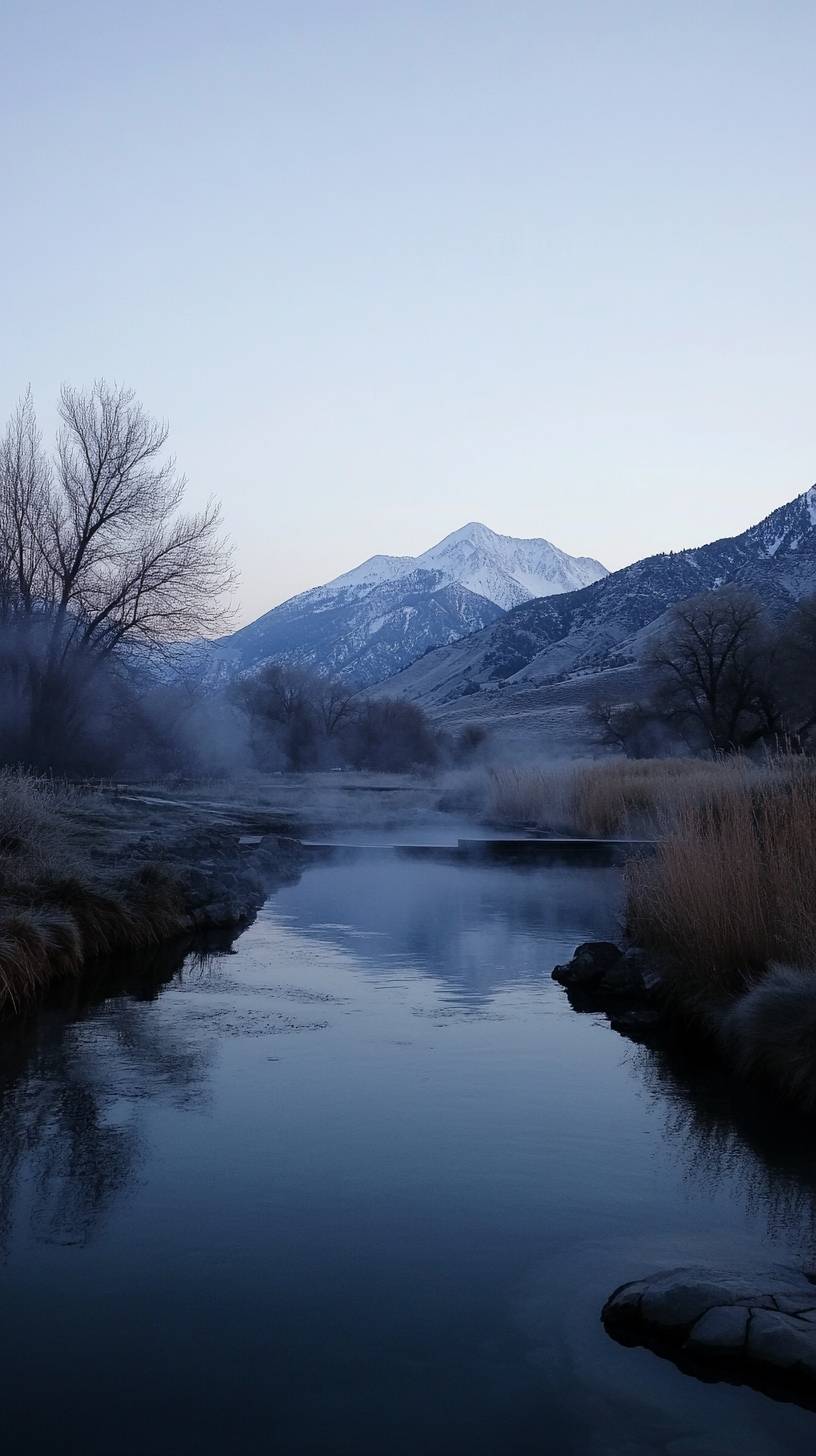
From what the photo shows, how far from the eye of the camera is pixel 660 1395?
3.76 m

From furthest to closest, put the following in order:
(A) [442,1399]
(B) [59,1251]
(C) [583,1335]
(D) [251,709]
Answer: (D) [251,709], (B) [59,1251], (C) [583,1335], (A) [442,1399]

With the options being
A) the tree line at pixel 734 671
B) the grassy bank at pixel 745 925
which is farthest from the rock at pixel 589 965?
the tree line at pixel 734 671

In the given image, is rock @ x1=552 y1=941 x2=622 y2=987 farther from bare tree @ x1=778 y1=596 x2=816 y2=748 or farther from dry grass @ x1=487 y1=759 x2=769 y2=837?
bare tree @ x1=778 y1=596 x2=816 y2=748

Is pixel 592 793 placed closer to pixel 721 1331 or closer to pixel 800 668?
pixel 721 1331

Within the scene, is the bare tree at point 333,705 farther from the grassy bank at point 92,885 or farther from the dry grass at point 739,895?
the dry grass at point 739,895

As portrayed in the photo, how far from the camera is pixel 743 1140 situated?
6.41m

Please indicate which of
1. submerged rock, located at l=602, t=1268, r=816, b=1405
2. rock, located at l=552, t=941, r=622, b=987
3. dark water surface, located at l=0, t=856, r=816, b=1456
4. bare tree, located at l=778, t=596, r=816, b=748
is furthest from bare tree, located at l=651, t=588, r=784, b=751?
submerged rock, located at l=602, t=1268, r=816, b=1405

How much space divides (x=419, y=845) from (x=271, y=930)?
36.6 feet

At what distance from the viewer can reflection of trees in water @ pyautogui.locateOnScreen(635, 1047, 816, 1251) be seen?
216 inches

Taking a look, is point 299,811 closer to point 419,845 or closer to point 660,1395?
point 419,845

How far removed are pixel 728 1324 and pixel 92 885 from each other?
29.9 ft

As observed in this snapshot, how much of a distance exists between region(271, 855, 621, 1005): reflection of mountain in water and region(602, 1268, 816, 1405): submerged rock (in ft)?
18.4

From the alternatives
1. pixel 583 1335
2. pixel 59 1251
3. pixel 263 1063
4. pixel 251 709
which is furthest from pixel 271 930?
pixel 251 709

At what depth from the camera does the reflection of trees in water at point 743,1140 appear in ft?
18.0
